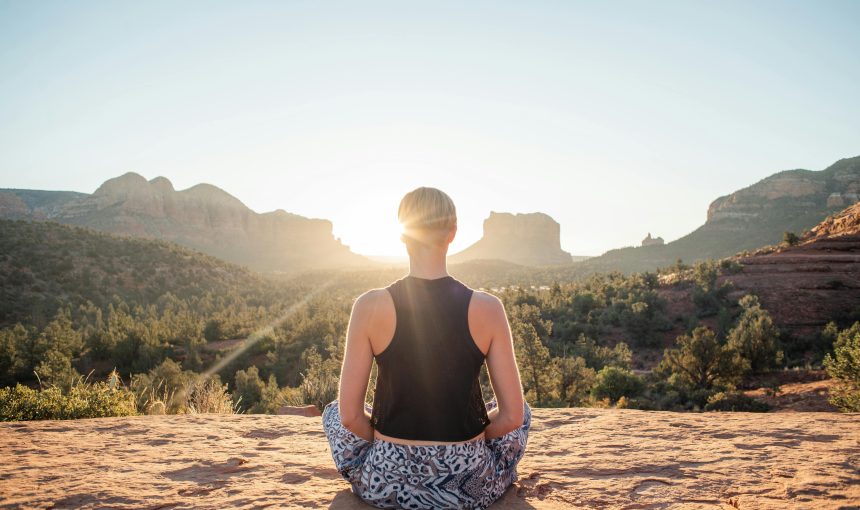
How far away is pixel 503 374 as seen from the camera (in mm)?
2230

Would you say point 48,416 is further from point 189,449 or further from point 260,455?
point 260,455


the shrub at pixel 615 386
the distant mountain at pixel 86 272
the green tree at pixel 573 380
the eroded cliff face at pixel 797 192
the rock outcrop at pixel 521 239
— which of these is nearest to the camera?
the green tree at pixel 573 380

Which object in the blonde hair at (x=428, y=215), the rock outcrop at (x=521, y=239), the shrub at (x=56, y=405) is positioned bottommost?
the shrub at (x=56, y=405)

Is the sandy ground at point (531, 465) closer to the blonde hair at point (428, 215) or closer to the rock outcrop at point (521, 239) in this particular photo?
the blonde hair at point (428, 215)

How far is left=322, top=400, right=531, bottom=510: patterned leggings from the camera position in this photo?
7.18ft

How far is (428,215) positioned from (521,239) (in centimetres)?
14289

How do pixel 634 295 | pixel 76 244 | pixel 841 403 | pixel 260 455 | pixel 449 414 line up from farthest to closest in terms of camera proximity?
1. pixel 76 244
2. pixel 634 295
3. pixel 841 403
4. pixel 260 455
5. pixel 449 414

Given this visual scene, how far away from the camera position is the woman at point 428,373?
2104 millimetres

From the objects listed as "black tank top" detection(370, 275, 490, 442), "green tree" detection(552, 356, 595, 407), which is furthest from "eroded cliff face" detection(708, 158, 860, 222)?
"black tank top" detection(370, 275, 490, 442)

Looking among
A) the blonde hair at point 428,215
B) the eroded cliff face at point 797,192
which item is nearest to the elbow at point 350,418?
the blonde hair at point 428,215

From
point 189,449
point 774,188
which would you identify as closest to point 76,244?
point 189,449

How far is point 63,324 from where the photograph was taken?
89.5ft

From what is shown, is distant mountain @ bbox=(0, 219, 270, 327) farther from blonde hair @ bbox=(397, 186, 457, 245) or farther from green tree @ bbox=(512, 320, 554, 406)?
blonde hair @ bbox=(397, 186, 457, 245)

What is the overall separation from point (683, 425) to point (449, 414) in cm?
353
